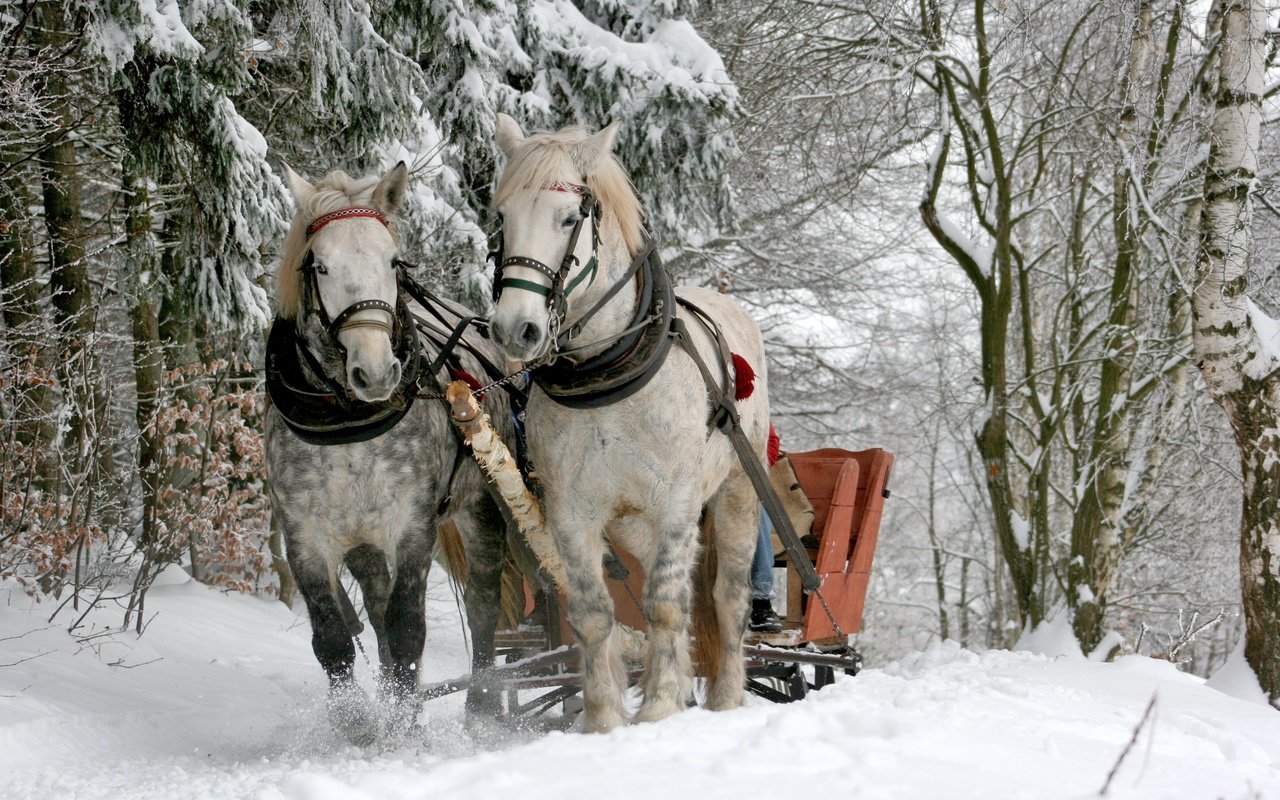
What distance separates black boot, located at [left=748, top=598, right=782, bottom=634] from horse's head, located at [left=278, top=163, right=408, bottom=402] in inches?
85.5

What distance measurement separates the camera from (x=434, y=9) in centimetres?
730

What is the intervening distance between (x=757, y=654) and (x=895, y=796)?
2.49m

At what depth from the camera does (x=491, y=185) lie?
8875 millimetres

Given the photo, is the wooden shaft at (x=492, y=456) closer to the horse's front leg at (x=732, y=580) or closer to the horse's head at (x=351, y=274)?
the horse's head at (x=351, y=274)

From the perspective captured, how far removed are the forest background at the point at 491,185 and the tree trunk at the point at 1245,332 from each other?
21 millimetres

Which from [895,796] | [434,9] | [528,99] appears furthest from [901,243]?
[895,796]

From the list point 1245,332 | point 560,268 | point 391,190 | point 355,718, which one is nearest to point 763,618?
point 355,718

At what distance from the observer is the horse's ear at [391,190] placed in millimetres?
4051

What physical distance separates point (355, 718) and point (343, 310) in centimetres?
148

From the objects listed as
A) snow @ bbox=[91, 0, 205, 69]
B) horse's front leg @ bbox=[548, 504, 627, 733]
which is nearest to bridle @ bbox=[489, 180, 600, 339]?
horse's front leg @ bbox=[548, 504, 627, 733]

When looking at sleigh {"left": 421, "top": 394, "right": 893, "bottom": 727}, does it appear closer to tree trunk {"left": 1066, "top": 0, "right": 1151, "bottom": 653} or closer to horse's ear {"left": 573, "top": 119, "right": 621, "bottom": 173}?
horse's ear {"left": 573, "top": 119, "right": 621, "bottom": 173}

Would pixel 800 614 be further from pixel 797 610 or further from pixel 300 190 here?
pixel 300 190

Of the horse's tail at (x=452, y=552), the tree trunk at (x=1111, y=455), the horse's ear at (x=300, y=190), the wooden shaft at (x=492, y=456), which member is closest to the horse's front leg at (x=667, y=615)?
the wooden shaft at (x=492, y=456)

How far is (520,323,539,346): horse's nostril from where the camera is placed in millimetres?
3307
